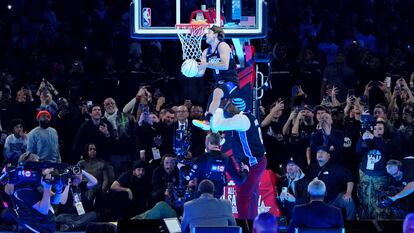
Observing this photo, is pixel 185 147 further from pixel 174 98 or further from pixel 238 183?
pixel 174 98

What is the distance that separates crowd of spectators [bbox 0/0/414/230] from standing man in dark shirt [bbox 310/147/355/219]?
0.07ft

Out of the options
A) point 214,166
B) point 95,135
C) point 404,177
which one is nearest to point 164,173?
point 95,135

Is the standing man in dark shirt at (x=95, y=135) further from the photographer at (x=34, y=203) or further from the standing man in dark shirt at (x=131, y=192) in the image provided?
the photographer at (x=34, y=203)

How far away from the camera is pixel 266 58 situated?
15938 millimetres

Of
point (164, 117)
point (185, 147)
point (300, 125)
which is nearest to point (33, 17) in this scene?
point (164, 117)

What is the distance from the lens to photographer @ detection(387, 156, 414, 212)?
15.7 m

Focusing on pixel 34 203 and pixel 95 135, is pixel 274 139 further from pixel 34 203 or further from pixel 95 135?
pixel 34 203

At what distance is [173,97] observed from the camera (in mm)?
19969

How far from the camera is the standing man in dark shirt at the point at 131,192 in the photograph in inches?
655

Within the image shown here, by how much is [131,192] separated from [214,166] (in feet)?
11.1

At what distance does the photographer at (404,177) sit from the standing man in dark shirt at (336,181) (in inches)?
27.0

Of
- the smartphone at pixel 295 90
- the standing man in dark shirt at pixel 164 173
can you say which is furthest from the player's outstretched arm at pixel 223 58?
the smartphone at pixel 295 90

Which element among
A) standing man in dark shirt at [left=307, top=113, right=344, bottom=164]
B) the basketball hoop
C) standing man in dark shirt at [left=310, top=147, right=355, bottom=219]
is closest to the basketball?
the basketball hoop

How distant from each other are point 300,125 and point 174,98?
330 cm
